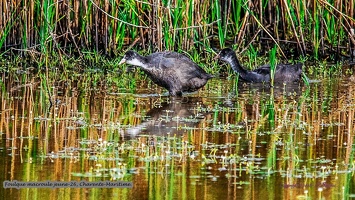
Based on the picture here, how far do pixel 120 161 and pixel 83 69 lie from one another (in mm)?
6654

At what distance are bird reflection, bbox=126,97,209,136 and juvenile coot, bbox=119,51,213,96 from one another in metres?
0.30

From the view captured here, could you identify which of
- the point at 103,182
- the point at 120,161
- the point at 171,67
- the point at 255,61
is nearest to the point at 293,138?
the point at 120,161

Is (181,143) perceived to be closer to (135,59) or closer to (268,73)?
(135,59)

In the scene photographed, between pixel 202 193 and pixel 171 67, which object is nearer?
pixel 202 193

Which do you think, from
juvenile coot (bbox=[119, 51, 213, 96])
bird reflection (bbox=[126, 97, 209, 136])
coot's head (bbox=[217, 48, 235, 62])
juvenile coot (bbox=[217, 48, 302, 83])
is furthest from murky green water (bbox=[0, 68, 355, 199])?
coot's head (bbox=[217, 48, 235, 62])

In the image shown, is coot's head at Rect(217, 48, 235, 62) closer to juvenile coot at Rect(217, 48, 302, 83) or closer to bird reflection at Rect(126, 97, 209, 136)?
juvenile coot at Rect(217, 48, 302, 83)

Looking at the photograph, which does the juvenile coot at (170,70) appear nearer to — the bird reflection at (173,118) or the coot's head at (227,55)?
the bird reflection at (173,118)

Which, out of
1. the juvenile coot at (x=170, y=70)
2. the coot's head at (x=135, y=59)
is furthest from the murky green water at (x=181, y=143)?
the coot's head at (x=135, y=59)

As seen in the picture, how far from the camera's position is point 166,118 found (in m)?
8.63

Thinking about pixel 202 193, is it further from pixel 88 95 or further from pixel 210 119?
pixel 88 95

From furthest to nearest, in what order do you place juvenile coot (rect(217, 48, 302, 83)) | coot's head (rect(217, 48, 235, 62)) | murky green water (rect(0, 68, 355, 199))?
1. coot's head (rect(217, 48, 235, 62))
2. juvenile coot (rect(217, 48, 302, 83))
3. murky green water (rect(0, 68, 355, 199))

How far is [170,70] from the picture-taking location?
1045 centimetres

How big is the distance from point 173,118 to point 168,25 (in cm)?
373

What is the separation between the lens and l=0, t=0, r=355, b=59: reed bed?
40.7 ft
